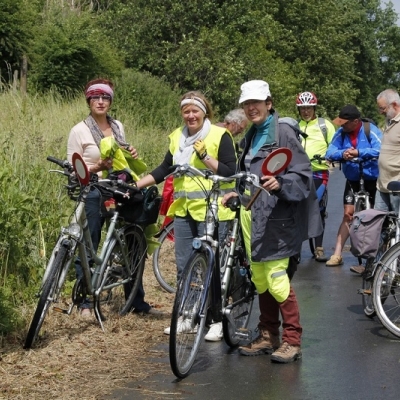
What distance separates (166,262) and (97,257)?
341cm

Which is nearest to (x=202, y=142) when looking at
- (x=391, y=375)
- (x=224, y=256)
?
(x=224, y=256)

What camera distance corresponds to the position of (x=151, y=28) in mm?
33562

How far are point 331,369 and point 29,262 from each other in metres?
3.19

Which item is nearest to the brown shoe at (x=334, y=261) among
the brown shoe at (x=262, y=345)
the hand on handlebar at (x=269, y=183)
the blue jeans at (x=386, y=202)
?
the blue jeans at (x=386, y=202)

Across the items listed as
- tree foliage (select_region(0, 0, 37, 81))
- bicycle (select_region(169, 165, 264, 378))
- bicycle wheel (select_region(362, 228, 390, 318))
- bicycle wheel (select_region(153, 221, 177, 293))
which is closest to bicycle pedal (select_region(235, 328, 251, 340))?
bicycle (select_region(169, 165, 264, 378))

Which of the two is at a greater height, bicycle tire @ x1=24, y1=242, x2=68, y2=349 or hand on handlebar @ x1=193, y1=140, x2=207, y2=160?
hand on handlebar @ x1=193, y1=140, x2=207, y2=160

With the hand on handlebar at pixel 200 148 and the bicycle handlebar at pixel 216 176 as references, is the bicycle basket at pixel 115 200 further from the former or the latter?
the bicycle handlebar at pixel 216 176

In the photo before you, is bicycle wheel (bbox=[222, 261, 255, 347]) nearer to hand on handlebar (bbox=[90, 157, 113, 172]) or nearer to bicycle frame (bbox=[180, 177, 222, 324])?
bicycle frame (bbox=[180, 177, 222, 324])

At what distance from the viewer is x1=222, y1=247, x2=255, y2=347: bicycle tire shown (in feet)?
23.1

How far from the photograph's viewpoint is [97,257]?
7.39m

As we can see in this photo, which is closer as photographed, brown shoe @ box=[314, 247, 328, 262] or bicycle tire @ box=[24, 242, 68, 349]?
bicycle tire @ box=[24, 242, 68, 349]

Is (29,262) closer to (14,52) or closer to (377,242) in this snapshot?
(377,242)

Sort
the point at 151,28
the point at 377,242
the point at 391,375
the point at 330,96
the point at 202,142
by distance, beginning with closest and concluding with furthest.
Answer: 1. the point at 391,375
2. the point at 202,142
3. the point at 377,242
4. the point at 151,28
5. the point at 330,96

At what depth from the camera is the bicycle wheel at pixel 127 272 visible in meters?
7.88
